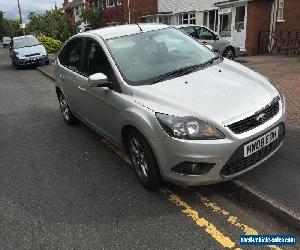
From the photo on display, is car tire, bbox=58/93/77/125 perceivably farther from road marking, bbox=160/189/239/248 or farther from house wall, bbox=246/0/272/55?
house wall, bbox=246/0/272/55

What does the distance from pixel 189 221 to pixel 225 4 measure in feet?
61.6

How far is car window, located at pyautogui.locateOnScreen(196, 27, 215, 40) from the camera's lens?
15531mm

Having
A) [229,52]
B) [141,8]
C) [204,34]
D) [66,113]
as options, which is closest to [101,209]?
[66,113]

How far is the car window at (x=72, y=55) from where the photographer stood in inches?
231

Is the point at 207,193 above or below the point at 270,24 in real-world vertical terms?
below

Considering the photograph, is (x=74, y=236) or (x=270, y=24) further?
(x=270, y=24)

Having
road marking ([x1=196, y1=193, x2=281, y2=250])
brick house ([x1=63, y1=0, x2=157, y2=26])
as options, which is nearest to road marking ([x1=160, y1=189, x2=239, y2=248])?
road marking ([x1=196, y1=193, x2=281, y2=250])

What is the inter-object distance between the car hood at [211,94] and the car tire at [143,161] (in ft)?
1.41

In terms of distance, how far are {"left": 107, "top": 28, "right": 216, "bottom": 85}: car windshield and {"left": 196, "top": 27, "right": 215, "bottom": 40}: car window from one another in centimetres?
1043

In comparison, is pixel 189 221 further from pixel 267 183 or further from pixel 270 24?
pixel 270 24

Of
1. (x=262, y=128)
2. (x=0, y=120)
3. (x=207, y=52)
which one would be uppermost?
(x=207, y=52)

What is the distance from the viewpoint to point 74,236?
11.9 feet

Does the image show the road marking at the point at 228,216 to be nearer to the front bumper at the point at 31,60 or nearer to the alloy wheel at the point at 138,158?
the alloy wheel at the point at 138,158

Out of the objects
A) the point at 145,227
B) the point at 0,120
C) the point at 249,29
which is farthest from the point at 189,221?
the point at 249,29
